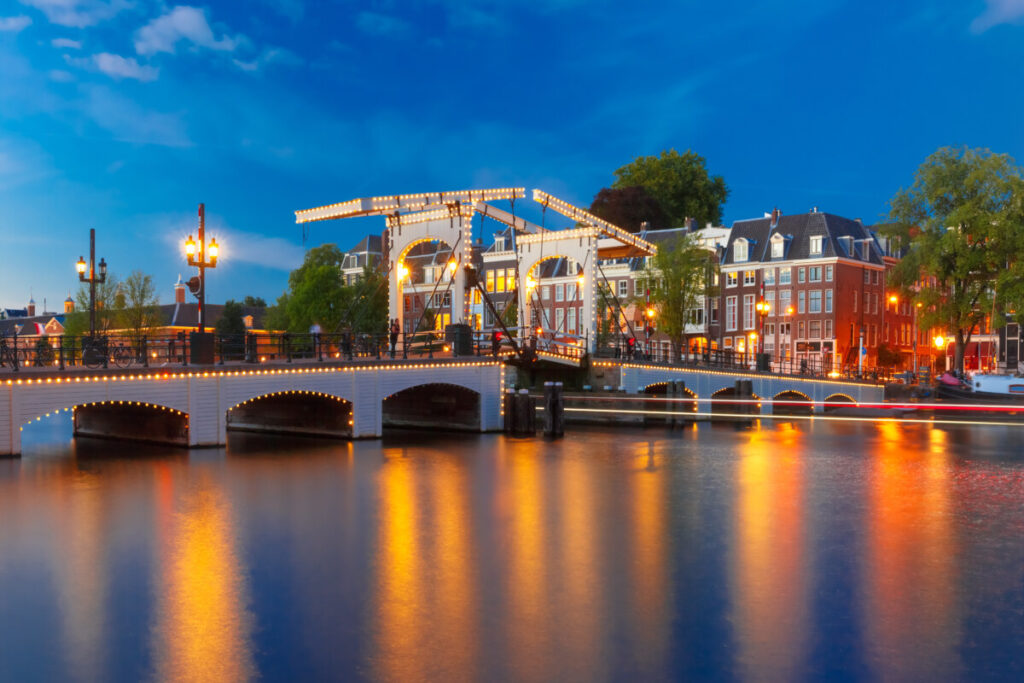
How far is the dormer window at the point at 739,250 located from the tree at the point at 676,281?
31.7ft

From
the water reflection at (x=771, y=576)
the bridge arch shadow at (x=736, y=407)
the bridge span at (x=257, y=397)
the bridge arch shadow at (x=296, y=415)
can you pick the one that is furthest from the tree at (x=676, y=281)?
the water reflection at (x=771, y=576)

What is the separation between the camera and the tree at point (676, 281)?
5641 cm

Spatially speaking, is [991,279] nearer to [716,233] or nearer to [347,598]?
[716,233]

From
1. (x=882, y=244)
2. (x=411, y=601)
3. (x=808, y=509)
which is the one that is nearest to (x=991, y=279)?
(x=882, y=244)

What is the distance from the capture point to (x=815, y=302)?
209 feet

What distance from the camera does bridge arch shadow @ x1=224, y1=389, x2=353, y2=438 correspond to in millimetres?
26859

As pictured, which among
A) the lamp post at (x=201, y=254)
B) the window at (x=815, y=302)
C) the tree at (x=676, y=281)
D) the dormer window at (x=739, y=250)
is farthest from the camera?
the dormer window at (x=739, y=250)

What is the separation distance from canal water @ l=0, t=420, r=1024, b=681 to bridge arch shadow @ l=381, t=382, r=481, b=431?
10357 mm

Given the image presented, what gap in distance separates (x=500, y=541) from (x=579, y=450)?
12.5m

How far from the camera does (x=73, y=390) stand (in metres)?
19.8

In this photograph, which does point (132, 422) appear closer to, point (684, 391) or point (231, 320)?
point (684, 391)

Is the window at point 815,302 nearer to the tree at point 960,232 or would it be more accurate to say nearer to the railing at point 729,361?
the railing at point 729,361

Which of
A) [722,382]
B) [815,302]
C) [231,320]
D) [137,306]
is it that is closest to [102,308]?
[137,306]

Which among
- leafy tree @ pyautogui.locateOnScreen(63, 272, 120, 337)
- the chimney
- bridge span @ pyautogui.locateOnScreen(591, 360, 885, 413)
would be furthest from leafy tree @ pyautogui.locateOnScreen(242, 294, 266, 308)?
bridge span @ pyautogui.locateOnScreen(591, 360, 885, 413)
